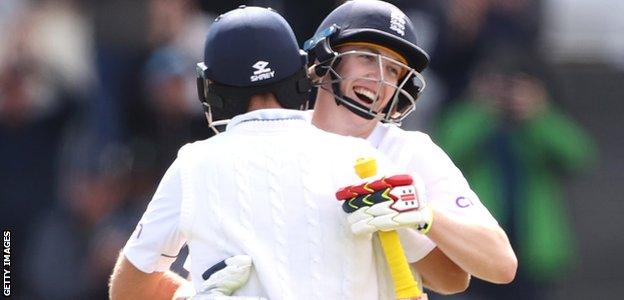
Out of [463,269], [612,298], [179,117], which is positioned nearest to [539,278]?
[612,298]

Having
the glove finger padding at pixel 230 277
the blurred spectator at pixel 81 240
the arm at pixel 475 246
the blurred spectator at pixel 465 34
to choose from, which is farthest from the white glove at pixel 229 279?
the blurred spectator at pixel 465 34

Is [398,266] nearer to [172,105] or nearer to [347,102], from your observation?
[347,102]

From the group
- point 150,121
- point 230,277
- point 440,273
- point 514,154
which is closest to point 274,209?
point 230,277

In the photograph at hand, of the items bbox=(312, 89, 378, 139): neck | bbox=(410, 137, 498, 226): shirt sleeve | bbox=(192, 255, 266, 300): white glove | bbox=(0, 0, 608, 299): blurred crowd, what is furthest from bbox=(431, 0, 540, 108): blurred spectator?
bbox=(192, 255, 266, 300): white glove

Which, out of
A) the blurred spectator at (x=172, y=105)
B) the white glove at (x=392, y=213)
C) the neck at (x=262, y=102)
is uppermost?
the neck at (x=262, y=102)

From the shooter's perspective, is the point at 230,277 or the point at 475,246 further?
the point at 475,246

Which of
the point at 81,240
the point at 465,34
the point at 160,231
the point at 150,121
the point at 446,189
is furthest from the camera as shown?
the point at 465,34

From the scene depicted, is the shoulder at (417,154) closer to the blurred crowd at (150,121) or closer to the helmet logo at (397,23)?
the helmet logo at (397,23)

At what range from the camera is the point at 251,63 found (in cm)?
405

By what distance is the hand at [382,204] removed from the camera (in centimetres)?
382

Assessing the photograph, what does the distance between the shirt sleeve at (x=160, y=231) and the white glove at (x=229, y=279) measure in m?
0.21

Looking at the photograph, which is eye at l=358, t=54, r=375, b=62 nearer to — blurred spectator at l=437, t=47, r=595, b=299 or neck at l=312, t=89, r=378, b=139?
neck at l=312, t=89, r=378, b=139

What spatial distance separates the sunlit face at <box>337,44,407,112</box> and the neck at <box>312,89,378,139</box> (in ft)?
0.19

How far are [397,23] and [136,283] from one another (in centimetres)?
119
